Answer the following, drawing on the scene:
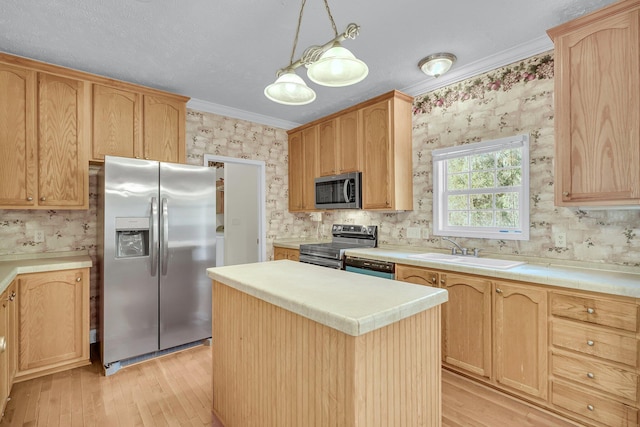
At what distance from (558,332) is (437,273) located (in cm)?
85

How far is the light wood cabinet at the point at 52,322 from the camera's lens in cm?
248

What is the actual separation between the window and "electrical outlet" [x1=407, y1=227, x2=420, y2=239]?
21cm

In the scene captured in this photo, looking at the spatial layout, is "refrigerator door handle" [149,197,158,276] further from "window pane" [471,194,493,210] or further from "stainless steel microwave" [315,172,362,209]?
"window pane" [471,194,493,210]

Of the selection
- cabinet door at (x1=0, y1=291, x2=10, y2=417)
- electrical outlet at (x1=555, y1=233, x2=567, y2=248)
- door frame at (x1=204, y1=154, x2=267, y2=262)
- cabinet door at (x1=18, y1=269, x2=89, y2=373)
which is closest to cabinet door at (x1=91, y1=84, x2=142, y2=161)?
cabinet door at (x1=18, y1=269, x2=89, y2=373)

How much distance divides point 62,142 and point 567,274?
4.06 meters

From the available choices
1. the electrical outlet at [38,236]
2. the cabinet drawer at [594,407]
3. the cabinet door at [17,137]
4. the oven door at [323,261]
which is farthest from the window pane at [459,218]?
the electrical outlet at [38,236]

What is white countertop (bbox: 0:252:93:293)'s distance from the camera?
2252 mm

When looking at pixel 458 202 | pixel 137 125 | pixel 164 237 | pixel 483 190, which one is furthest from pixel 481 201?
pixel 137 125

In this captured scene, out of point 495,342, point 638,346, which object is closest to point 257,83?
point 495,342

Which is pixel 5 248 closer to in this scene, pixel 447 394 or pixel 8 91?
pixel 8 91

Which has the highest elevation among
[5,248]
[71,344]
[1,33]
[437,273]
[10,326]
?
[1,33]

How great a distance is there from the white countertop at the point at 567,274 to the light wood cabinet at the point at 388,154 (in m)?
0.84

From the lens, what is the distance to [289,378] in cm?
141

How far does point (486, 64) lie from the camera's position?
2.84 m
